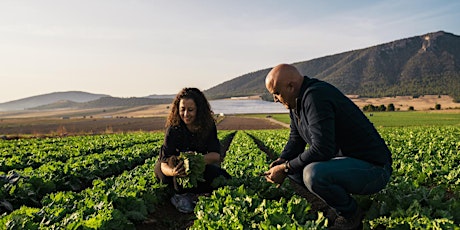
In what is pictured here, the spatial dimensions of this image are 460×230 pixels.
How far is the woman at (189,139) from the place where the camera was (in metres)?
6.43

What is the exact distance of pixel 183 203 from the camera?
6473 millimetres

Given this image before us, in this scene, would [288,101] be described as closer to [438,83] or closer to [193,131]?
[193,131]

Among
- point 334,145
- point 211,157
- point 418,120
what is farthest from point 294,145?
point 418,120

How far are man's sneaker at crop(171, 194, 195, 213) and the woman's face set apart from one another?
135cm

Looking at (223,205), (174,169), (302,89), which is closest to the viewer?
(302,89)

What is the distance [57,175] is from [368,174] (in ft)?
22.6

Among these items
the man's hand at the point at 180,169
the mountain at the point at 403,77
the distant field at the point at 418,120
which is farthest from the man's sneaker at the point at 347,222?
the mountain at the point at 403,77

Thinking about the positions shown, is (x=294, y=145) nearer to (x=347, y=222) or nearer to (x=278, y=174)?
(x=278, y=174)

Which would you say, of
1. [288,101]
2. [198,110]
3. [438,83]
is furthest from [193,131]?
[438,83]

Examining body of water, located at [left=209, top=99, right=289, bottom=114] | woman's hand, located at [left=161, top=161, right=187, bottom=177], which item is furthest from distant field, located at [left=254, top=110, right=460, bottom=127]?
body of water, located at [left=209, top=99, right=289, bottom=114]

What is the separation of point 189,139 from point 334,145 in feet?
10.1

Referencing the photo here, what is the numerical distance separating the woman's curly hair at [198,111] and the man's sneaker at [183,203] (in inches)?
47.0

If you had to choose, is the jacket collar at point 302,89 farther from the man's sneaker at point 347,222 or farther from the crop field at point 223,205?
the man's sneaker at point 347,222

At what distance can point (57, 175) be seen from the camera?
8.39 meters
